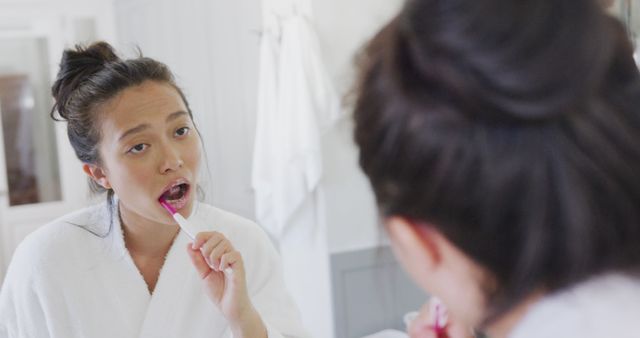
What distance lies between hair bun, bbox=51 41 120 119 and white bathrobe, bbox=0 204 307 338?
23 cm

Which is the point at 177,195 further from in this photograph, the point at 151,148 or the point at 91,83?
the point at 91,83

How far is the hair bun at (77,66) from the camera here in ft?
3.46

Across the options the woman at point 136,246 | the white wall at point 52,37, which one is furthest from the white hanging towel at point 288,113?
the white wall at point 52,37

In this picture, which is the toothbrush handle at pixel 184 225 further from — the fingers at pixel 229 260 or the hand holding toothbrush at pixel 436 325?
the hand holding toothbrush at pixel 436 325

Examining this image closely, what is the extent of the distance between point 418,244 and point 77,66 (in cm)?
81

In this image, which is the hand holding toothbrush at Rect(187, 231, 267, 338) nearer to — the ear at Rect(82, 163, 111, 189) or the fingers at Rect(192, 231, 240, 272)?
the fingers at Rect(192, 231, 240, 272)

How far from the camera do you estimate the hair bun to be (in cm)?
105

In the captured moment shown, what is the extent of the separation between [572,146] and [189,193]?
739 mm

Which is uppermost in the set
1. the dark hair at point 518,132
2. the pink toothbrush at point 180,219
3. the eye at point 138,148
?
the dark hair at point 518,132

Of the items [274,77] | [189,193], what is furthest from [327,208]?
[189,193]

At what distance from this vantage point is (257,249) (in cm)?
115

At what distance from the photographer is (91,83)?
1031mm

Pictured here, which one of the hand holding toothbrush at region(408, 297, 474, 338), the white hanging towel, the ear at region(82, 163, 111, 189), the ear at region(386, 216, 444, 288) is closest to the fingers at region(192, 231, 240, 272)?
the ear at region(82, 163, 111, 189)

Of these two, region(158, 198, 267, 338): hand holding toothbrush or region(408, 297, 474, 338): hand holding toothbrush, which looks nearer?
region(408, 297, 474, 338): hand holding toothbrush
